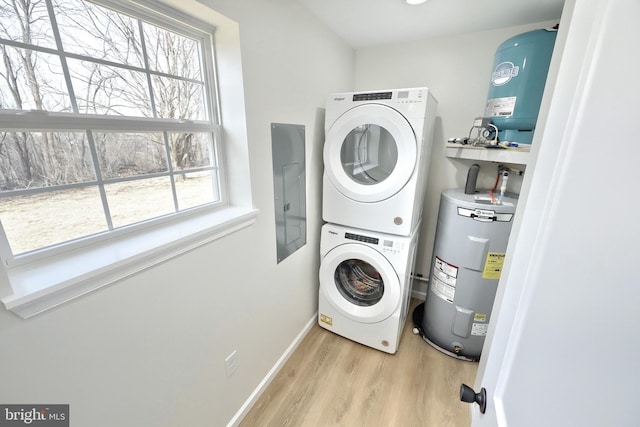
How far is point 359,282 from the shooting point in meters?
1.89

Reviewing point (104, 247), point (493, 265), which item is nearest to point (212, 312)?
point (104, 247)

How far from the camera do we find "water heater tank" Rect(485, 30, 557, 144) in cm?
125

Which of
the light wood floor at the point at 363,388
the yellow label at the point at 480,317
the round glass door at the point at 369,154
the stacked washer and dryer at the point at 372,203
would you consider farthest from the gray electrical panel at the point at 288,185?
the yellow label at the point at 480,317

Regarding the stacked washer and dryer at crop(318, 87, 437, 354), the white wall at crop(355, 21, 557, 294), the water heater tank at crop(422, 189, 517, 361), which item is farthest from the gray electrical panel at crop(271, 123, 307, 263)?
the white wall at crop(355, 21, 557, 294)

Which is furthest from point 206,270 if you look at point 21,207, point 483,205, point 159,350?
point 483,205

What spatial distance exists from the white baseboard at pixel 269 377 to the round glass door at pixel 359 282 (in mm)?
405

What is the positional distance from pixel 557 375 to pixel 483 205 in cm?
126

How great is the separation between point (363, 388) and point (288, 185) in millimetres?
1316

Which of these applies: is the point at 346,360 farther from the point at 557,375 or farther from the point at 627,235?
the point at 627,235

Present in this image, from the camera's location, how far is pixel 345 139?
5.25 feet

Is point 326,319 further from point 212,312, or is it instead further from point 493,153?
point 493,153

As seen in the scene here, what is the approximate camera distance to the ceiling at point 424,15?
4.42 ft

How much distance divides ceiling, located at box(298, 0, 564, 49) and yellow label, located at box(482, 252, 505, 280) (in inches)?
54.5

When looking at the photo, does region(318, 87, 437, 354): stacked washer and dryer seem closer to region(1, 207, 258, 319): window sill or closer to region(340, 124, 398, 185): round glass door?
region(340, 124, 398, 185): round glass door
